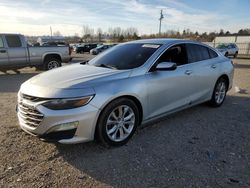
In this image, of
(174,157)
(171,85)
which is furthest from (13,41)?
(174,157)

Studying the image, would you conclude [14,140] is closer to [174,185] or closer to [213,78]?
[174,185]

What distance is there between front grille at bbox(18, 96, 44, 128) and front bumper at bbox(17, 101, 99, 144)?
3cm

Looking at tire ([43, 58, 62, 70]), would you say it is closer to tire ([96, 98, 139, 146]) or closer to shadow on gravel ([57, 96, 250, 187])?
shadow on gravel ([57, 96, 250, 187])

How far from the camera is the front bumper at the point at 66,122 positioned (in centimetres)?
335

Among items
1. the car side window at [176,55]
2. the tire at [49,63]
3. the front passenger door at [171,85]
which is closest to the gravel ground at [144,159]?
the front passenger door at [171,85]

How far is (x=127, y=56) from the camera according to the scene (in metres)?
4.68

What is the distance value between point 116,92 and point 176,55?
1832 millimetres

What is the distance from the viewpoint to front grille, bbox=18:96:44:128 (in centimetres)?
343

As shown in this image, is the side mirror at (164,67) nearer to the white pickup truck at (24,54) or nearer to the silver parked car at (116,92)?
the silver parked car at (116,92)

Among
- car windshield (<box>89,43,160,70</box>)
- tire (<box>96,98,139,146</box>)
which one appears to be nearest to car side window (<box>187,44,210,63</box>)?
car windshield (<box>89,43,160,70</box>)

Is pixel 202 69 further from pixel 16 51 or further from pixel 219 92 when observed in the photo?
pixel 16 51

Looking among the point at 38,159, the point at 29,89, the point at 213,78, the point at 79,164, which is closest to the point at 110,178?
the point at 79,164

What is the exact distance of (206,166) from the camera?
11.3ft

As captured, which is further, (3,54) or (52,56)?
(52,56)
